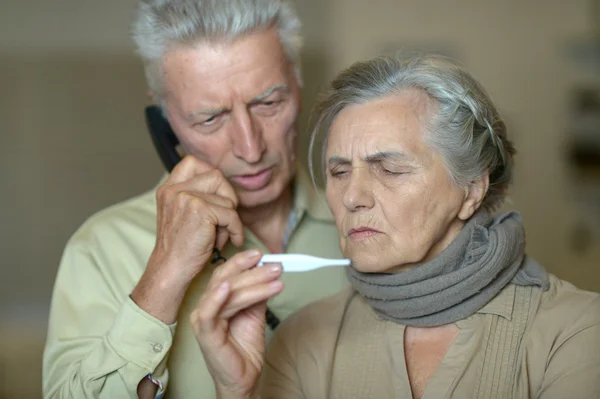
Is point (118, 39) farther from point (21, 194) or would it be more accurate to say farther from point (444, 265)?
point (444, 265)

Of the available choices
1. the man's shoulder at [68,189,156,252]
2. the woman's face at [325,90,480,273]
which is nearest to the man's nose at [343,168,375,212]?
the woman's face at [325,90,480,273]

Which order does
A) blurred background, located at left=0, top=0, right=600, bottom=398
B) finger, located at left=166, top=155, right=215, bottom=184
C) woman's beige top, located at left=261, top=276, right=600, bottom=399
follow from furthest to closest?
blurred background, located at left=0, top=0, right=600, bottom=398
finger, located at left=166, top=155, right=215, bottom=184
woman's beige top, located at left=261, top=276, right=600, bottom=399

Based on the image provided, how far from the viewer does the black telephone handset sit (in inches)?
85.8

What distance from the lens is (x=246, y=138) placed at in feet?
6.42

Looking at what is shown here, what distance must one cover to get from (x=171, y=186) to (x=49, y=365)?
0.51m

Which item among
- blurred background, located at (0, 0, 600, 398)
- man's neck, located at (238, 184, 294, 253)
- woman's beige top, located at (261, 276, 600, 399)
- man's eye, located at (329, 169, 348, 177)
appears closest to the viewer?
woman's beige top, located at (261, 276, 600, 399)

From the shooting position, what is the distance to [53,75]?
373 centimetres

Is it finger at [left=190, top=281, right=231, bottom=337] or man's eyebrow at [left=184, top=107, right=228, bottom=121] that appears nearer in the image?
finger at [left=190, top=281, right=231, bottom=337]

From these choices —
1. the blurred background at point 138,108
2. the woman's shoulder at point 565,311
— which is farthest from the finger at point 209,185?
the blurred background at point 138,108

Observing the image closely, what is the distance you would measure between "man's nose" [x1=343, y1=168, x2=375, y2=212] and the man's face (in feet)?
1.16

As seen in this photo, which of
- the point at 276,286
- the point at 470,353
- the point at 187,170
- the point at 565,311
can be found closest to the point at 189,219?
the point at 187,170

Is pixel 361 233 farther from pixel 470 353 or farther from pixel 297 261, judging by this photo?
pixel 470 353

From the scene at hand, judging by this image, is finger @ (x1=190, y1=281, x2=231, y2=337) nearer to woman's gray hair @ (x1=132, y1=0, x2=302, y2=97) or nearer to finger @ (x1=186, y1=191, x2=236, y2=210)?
finger @ (x1=186, y1=191, x2=236, y2=210)

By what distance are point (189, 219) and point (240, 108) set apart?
0.36 meters
